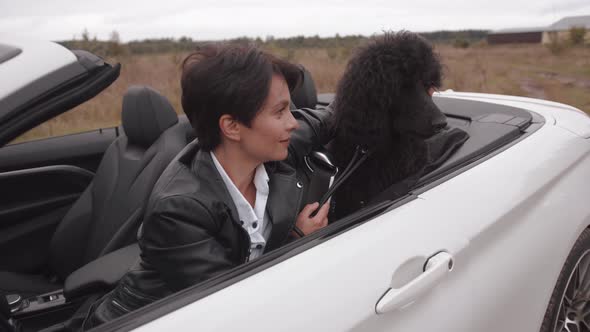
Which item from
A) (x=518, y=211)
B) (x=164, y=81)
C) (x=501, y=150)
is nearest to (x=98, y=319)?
(x=518, y=211)

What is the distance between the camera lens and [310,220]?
135 cm

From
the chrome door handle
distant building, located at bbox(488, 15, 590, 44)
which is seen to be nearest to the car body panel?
the chrome door handle

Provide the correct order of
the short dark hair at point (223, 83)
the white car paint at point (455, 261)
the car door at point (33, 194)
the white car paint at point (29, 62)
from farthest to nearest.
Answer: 1. the car door at point (33, 194)
2. the short dark hair at point (223, 83)
3. the white car paint at point (29, 62)
4. the white car paint at point (455, 261)

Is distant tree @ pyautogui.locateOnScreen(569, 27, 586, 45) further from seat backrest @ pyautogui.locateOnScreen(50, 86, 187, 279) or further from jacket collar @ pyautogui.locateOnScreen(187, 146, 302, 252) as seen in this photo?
jacket collar @ pyautogui.locateOnScreen(187, 146, 302, 252)

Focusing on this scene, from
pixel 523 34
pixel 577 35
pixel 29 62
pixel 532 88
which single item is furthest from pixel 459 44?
pixel 29 62

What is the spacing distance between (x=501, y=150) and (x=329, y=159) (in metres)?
0.61

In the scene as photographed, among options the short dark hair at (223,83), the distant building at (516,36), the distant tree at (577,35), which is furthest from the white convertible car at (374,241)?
the distant building at (516,36)

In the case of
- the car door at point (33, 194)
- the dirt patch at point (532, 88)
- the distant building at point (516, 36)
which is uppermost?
the distant building at point (516, 36)

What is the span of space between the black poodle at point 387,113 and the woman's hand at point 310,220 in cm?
27

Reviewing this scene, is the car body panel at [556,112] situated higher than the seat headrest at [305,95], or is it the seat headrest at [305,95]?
the seat headrest at [305,95]

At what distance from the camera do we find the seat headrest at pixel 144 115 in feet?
7.19

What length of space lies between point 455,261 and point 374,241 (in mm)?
255

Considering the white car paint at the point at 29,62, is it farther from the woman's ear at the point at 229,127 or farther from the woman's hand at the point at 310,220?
the woman's hand at the point at 310,220

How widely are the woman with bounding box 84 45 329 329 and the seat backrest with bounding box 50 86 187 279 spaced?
82 cm
